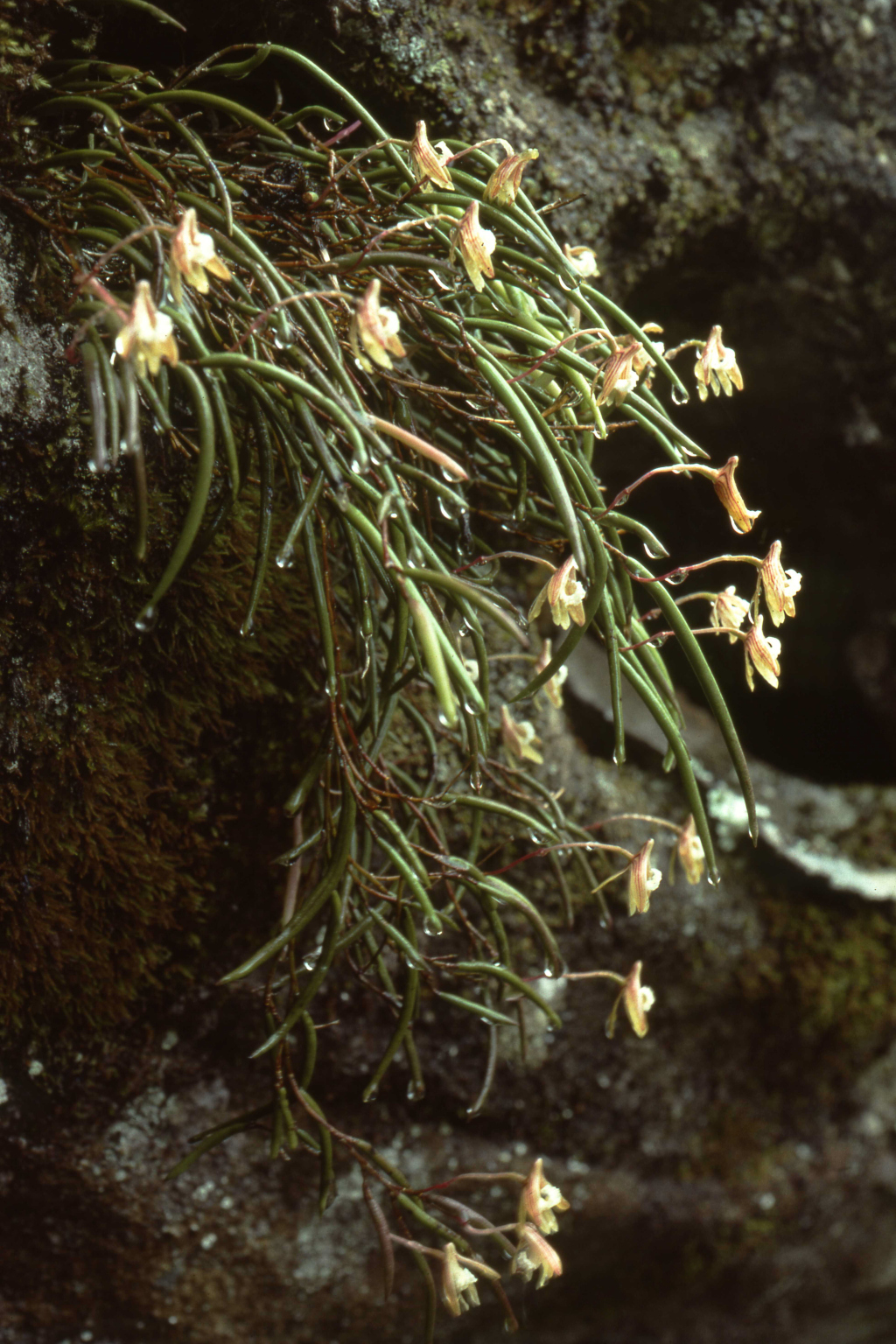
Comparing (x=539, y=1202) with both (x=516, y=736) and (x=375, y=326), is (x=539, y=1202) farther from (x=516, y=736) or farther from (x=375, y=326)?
(x=375, y=326)

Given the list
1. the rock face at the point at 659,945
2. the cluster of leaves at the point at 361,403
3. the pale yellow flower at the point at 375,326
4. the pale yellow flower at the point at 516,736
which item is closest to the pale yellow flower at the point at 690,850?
the cluster of leaves at the point at 361,403

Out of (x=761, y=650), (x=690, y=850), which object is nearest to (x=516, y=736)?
(x=690, y=850)

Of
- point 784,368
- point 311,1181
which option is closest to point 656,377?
point 784,368

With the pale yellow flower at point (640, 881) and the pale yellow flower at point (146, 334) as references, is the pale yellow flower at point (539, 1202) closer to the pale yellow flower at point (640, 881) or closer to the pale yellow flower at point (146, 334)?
the pale yellow flower at point (640, 881)

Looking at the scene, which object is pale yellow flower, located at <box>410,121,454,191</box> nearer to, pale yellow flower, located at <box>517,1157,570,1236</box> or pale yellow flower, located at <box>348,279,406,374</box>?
pale yellow flower, located at <box>348,279,406,374</box>

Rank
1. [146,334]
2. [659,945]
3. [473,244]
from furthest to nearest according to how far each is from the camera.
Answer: [659,945]
[473,244]
[146,334]

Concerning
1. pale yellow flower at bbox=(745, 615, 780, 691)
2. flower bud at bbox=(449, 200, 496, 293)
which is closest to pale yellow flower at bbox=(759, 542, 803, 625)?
pale yellow flower at bbox=(745, 615, 780, 691)

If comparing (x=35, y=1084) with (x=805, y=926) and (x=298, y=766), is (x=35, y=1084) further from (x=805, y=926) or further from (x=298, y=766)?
(x=805, y=926)
